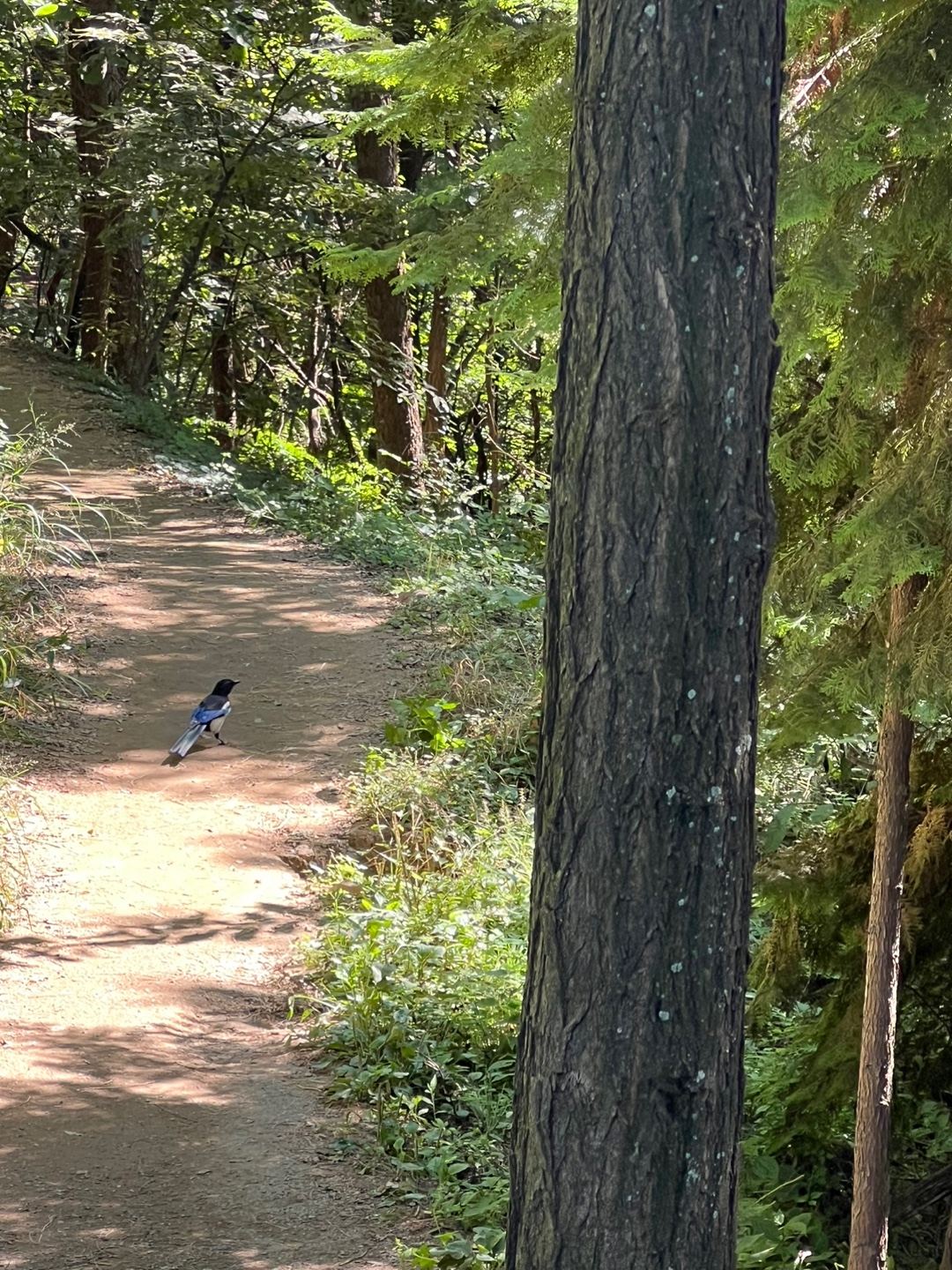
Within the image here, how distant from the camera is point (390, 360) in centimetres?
1514

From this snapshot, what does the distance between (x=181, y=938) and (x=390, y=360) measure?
10101 mm

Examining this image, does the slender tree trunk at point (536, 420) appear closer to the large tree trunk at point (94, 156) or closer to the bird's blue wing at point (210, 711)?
the large tree trunk at point (94, 156)

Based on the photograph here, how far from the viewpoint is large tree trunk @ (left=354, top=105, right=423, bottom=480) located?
48.1 ft

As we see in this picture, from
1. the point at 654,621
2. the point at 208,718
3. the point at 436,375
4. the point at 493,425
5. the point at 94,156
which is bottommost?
the point at 208,718

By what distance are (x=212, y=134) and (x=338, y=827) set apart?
9.48 m

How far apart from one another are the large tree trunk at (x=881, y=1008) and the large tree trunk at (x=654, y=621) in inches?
61.2

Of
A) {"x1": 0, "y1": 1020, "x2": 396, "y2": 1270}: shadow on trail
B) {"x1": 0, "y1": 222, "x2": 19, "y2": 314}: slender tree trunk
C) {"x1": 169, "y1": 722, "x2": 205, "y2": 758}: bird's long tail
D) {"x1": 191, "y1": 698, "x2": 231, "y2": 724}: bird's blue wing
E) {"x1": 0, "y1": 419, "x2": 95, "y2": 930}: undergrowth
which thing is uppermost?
{"x1": 0, "y1": 222, "x2": 19, "y2": 314}: slender tree trunk

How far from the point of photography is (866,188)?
3.78m

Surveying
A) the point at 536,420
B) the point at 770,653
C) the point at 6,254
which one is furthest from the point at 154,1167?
the point at 536,420

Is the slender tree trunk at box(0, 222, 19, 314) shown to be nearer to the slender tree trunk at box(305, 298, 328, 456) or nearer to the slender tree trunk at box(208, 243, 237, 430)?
the slender tree trunk at box(208, 243, 237, 430)

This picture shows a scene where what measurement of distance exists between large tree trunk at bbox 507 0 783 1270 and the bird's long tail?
5.78 meters

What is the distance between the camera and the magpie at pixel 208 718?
8.14m

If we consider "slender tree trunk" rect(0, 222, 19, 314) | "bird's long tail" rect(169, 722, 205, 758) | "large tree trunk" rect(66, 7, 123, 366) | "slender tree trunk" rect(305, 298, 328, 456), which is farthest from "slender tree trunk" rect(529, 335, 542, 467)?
"bird's long tail" rect(169, 722, 205, 758)

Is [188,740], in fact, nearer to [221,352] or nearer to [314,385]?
[314,385]
